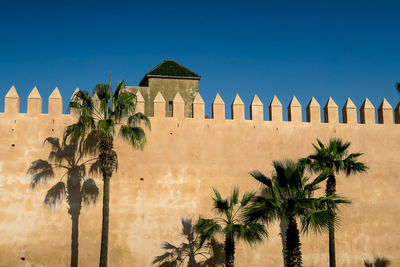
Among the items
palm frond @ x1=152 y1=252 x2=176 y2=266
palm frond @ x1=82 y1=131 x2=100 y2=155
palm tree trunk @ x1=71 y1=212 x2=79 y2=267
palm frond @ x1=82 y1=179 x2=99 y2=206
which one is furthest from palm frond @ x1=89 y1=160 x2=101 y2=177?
palm frond @ x1=152 y1=252 x2=176 y2=266

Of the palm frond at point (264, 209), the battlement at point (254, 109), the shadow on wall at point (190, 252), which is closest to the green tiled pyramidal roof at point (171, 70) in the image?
the battlement at point (254, 109)

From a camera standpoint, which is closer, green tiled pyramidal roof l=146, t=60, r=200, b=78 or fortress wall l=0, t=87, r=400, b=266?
fortress wall l=0, t=87, r=400, b=266

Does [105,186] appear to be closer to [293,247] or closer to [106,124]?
[106,124]

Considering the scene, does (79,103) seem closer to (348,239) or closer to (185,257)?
(185,257)

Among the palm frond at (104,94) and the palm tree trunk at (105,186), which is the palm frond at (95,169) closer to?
the palm tree trunk at (105,186)

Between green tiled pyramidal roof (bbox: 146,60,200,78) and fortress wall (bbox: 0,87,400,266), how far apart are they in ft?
23.0

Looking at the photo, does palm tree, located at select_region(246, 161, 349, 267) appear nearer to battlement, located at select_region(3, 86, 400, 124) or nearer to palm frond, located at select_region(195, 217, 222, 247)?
palm frond, located at select_region(195, 217, 222, 247)

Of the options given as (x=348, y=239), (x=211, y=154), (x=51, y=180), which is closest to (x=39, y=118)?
(x=51, y=180)

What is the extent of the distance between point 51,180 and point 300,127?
26.7 feet

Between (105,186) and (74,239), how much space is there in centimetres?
242

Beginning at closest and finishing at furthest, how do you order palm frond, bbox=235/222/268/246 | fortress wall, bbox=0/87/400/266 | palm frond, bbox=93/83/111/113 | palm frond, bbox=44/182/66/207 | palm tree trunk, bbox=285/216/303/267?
palm tree trunk, bbox=285/216/303/267 → palm frond, bbox=235/222/268/246 → palm frond, bbox=93/83/111/113 → fortress wall, bbox=0/87/400/266 → palm frond, bbox=44/182/66/207

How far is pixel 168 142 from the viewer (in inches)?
565

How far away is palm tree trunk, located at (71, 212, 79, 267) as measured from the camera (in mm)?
13055

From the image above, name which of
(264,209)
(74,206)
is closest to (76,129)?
(74,206)
